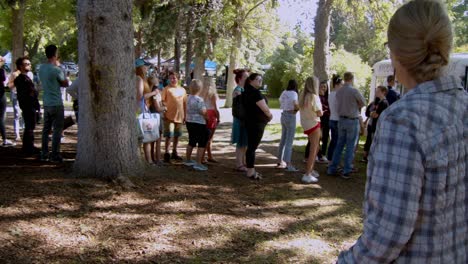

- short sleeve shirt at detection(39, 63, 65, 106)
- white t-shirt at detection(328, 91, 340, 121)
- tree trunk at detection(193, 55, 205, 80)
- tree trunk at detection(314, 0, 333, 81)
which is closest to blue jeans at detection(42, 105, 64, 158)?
short sleeve shirt at detection(39, 63, 65, 106)

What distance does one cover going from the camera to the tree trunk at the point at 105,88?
5.23 metres

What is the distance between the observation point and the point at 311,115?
7.37 m

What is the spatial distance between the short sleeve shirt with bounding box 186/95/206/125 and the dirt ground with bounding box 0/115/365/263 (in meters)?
1.08

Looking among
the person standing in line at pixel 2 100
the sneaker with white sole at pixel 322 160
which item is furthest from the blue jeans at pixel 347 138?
the person standing in line at pixel 2 100

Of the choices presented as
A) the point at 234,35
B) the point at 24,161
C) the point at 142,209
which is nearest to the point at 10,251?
the point at 142,209

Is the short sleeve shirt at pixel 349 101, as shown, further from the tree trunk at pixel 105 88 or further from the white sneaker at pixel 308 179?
the tree trunk at pixel 105 88

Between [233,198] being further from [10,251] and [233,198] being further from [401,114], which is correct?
[401,114]

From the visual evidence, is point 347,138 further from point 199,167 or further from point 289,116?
point 199,167

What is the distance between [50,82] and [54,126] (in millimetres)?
720

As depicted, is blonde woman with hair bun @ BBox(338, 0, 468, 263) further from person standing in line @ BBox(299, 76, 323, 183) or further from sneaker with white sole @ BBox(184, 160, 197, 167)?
sneaker with white sole @ BBox(184, 160, 197, 167)

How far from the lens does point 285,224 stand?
5078mm

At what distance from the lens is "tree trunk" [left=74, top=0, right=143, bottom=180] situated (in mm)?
5227

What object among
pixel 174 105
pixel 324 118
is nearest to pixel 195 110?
pixel 174 105

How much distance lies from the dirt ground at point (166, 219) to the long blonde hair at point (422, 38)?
287 centimetres
